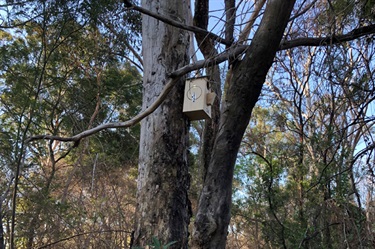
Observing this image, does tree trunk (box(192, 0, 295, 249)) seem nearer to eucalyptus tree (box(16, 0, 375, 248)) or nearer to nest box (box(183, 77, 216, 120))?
eucalyptus tree (box(16, 0, 375, 248))

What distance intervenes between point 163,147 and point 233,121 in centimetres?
48

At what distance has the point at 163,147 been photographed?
70.7 inches

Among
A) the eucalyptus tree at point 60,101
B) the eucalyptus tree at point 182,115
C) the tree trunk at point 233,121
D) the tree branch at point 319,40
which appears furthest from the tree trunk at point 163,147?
the eucalyptus tree at point 60,101

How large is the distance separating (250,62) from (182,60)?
2.24 ft

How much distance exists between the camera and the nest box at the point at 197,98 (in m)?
1.82

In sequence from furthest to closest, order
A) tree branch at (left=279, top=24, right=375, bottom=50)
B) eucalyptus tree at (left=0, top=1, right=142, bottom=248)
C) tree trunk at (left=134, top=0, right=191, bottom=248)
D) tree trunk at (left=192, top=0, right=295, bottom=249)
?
1. eucalyptus tree at (left=0, top=1, right=142, bottom=248)
2. tree trunk at (left=134, top=0, right=191, bottom=248)
3. tree branch at (left=279, top=24, right=375, bottom=50)
4. tree trunk at (left=192, top=0, right=295, bottom=249)

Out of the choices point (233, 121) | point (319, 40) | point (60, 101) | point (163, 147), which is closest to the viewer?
point (233, 121)

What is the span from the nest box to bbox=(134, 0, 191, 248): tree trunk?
0.06m

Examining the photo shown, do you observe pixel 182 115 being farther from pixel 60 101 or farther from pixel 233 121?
pixel 60 101

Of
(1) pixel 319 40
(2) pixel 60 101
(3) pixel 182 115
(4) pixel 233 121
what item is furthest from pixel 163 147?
(2) pixel 60 101

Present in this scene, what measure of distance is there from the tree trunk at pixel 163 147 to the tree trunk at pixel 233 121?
1.00ft

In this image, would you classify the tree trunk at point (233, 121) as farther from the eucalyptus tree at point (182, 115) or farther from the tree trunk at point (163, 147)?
the tree trunk at point (163, 147)

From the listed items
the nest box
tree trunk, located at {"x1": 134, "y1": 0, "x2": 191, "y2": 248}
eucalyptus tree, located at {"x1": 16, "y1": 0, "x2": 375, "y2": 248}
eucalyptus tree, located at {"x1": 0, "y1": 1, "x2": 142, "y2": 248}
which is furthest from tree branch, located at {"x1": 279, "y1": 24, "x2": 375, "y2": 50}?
eucalyptus tree, located at {"x1": 0, "y1": 1, "x2": 142, "y2": 248}

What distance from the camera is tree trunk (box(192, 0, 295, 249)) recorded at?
1.39 m
